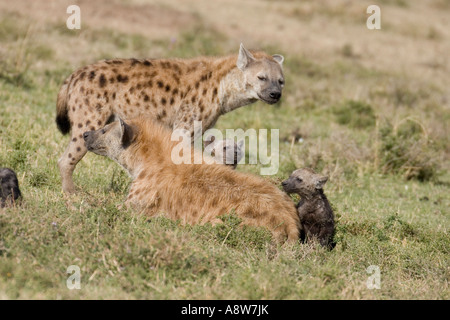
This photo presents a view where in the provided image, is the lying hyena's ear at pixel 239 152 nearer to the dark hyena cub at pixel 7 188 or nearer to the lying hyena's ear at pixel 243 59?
the lying hyena's ear at pixel 243 59

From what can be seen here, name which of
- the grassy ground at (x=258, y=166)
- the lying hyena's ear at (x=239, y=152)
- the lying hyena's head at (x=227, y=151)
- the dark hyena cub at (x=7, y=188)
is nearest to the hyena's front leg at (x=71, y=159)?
the grassy ground at (x=258, y=166)

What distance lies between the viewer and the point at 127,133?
667 centimetres

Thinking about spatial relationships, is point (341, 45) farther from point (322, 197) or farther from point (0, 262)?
point (0, 262)

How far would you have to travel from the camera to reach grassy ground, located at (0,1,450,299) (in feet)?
17.1

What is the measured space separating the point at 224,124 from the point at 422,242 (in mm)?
4705

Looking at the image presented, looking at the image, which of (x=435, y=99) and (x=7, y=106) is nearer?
(x=7, y=106)

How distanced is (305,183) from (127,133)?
1734mm

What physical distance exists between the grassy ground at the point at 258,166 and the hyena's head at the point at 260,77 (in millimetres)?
978

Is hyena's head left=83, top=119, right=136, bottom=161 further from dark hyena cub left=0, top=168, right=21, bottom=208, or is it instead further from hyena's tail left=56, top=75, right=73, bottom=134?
dark hyena cub left=0, top=168, right=21, bottom=208

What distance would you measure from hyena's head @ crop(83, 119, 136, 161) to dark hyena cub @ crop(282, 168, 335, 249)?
61.1 inches

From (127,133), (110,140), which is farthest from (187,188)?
(110,140)

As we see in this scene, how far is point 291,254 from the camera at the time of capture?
5.78 meters

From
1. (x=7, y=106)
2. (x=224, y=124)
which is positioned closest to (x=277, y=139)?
(x=224, y=124)

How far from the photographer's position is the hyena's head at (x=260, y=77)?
8.08 metres
